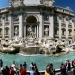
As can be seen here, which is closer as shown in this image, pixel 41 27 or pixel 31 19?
pixel 41 27

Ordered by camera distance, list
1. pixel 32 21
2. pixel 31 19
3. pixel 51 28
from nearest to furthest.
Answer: pixel 51 28, pixel 32 21, pixel 31 19

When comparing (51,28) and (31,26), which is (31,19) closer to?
(31,26)

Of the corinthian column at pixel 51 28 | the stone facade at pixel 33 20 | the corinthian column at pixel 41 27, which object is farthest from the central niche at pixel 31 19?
the corinthian column at pixel 51 28

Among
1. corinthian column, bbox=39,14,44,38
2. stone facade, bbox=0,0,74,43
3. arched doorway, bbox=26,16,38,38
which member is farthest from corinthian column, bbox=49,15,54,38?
arched doorway, bbox=26,16,38,38

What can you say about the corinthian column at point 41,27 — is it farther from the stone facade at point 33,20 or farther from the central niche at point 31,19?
the central niche at point 31,19

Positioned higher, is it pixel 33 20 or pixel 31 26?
pixel 33 20

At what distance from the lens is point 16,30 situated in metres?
49.6

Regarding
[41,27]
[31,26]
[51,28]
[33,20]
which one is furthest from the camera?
[33,20]

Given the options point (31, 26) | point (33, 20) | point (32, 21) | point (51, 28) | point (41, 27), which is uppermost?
point (33, 20)

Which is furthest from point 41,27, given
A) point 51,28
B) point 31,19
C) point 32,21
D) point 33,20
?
point 31,19

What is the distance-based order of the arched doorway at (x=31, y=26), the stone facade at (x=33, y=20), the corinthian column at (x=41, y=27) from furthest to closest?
the arched doorway at (x=31, y=26), the stone facade at (x=33, y=20), the corinthian column at (x=41, y=27)

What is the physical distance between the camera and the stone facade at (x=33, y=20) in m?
48.2

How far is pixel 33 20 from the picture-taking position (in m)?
49.8

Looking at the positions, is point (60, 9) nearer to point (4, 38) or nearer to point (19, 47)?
point (4, 38)
